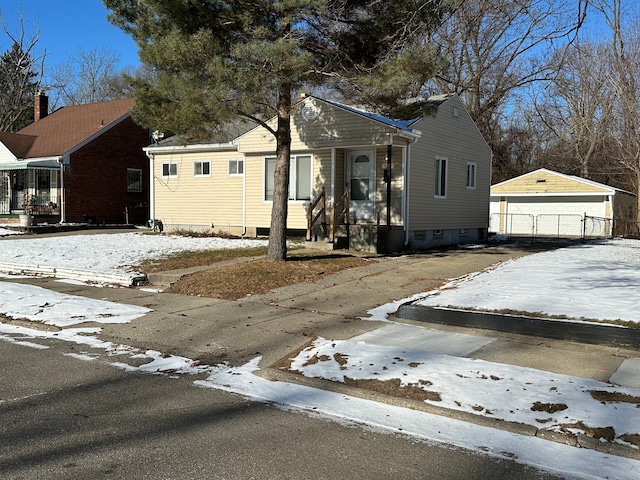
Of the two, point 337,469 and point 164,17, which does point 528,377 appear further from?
point 164,17

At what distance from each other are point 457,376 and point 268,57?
24.2 ft

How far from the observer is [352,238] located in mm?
16906

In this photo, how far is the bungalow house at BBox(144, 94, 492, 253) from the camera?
56.1 ft

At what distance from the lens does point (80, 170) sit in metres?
28.2

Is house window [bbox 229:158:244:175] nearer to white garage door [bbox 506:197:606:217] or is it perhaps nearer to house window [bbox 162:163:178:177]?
house window [bbox 162:163:178:177]

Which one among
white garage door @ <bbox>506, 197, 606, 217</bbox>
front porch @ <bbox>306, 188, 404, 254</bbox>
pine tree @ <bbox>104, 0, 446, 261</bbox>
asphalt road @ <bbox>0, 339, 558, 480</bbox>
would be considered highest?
pine tree @ <bbox>104, 0, 446, 261</bbox>

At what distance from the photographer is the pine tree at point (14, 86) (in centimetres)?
4512

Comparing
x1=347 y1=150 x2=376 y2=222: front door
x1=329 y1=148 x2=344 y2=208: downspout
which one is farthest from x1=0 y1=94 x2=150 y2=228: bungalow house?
x1=347 y1=150 x2=376 y2=222: front door

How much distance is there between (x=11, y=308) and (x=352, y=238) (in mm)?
9798

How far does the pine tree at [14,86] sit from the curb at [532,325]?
45.9 m

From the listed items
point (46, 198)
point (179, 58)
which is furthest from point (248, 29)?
point (46, 198)

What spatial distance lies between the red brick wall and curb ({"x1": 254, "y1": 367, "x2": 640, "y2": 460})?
Answer: 2499 cm

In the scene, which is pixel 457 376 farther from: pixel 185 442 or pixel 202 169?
pixel 202 169

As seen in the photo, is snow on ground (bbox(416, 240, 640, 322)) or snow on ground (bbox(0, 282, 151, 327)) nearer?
snow on ground (bbox(416, 240, 640, 322))
